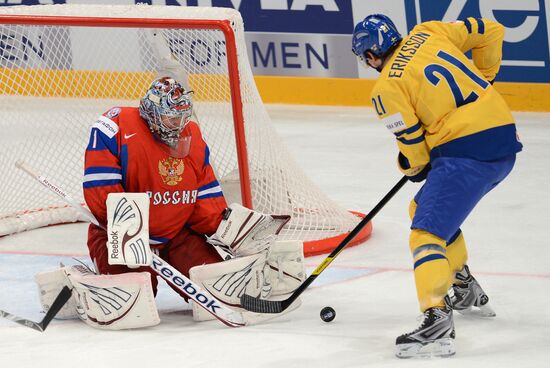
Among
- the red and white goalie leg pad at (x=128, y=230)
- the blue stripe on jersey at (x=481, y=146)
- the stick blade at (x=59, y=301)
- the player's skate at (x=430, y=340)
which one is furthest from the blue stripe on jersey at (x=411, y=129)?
the stick blade at (x=59, y=301)

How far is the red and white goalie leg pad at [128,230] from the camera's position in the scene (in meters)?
4.43

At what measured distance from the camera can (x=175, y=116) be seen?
15.1 feet

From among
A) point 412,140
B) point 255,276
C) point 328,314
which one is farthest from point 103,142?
point 412,140

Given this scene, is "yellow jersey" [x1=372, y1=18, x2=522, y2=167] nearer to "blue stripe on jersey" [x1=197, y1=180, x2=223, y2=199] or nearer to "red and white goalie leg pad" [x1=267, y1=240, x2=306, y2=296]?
"red and white goalie leg pad" [x1=267, y1=240, x2=306, y2=296]

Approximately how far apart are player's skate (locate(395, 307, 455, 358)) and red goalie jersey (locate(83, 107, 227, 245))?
105 centimetres

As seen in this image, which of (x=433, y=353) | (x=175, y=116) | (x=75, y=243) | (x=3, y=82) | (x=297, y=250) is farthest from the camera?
(x=3, y=82)

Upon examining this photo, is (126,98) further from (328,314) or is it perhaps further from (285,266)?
(328,314)

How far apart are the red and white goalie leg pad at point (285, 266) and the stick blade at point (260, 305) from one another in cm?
24

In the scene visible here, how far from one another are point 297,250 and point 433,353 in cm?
89

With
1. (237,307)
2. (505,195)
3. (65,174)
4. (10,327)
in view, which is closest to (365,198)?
(505,195)

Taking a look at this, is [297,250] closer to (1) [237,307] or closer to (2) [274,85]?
(1) [237,307]

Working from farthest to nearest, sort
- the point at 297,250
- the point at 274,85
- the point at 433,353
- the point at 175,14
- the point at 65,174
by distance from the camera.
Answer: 1. the point at 274,85
2. the point at 65,174
3. the point at 175,14
4. the point at 297,250
5. the point at 433,353

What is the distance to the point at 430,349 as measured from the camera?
13.7 feet

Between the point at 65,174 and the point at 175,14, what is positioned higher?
the point at 175,14
